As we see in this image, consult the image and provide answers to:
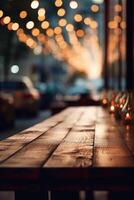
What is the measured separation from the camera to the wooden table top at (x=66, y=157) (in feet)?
13.3

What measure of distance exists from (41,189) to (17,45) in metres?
41.4

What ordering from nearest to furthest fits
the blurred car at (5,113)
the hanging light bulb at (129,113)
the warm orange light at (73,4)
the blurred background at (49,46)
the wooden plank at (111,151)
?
the wooden plank at (111,151), the hanging light bulb at (129,113), the warm orange light at (73,4), the blurred background at (49,46), the blurred car at (5,113)

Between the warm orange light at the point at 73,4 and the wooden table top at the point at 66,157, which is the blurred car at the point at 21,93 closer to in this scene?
the warm orange light at the point at 73,4

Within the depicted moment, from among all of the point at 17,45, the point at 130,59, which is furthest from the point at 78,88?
the point at 130,59

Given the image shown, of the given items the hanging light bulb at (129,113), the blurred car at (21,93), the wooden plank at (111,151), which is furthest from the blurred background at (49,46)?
the wooden plank at (111,151)

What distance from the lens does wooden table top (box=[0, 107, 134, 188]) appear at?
404 cm

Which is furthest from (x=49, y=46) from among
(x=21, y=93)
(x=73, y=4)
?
(x=73, y=4)

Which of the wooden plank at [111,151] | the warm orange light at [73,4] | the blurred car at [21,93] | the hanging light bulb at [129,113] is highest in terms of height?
the warm orange light at [73,4]

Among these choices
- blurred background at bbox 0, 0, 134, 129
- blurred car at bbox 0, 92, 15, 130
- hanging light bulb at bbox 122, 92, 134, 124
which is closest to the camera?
hanging light bulb at bbox 122, 92, 134, 124

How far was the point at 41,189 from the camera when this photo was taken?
164 inches

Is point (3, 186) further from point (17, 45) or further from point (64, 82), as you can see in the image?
point (64, 82)

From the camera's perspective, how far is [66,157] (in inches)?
178

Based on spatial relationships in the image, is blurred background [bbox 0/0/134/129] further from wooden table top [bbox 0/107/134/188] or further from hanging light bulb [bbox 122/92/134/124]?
wooden table top [bbox 0/107/134/188]

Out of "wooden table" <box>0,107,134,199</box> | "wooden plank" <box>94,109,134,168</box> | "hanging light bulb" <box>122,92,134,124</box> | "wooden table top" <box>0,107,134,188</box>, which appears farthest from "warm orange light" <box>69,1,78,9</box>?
"wooden table" <box>0,107,134,199</box>
